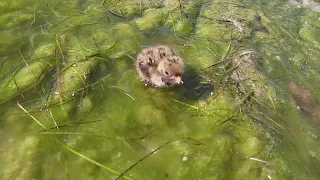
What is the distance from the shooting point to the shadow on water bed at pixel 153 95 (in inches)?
139

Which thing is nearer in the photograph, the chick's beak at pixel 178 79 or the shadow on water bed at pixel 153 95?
the shadow on water bed at pixel 153 95

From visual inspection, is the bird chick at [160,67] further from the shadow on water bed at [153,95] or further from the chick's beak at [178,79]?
the shadow on water bed at [153,95]

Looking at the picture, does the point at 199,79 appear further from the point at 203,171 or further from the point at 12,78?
the point at 12,78

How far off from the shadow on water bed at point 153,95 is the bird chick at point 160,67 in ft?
0.54

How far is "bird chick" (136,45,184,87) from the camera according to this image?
13.7 ft

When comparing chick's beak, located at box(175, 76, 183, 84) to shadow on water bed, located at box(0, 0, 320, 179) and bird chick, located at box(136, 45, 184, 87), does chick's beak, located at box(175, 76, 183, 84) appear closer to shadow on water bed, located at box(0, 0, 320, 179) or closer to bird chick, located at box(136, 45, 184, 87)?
bird chick, located at box(136, 45, 184, 87)

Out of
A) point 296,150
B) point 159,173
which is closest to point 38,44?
point 159,173

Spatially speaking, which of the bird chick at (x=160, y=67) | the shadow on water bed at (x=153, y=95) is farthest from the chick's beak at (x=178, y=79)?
the shadow on water bed at (x=153, y=95)

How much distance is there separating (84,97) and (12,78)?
36.3 inches

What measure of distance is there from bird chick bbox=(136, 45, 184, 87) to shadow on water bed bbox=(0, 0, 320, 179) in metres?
0.16

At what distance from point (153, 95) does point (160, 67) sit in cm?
37

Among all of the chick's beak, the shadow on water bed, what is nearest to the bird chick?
the chick's beak

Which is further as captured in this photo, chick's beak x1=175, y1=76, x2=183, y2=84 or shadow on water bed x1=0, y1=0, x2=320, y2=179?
chick's beak x1=175, y1=76, x2=183, y2=84

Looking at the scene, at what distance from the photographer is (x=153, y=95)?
4.31 metres
